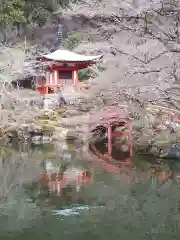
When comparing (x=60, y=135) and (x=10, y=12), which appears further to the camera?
(x=10, y=12)

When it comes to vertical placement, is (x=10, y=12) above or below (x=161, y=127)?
above

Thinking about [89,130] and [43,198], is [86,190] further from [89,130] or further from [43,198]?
[89,130]

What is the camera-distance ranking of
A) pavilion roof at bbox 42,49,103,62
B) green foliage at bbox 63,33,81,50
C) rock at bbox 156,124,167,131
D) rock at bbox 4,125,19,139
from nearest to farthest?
rock at bbox 156,124,167,131 < rock at bbox 4,125,19,139 < pavilion roof at bbox 42,49,103,62 < green foliage at bbox 63,33,81,50

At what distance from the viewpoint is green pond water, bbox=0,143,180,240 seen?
759 cm

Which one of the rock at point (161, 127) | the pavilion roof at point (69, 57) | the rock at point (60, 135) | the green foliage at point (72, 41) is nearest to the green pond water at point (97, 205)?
the rock at point (161, 127)

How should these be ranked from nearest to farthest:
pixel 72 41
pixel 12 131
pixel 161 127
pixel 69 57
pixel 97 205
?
pixel 97 205 < pixel 161 127 < pixel 12 131 < pixel 69 57 < pixel 72 41

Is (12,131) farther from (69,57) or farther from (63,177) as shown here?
(63,177)

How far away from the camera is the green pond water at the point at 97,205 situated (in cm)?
759

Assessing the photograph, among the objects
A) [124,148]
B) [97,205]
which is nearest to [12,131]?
[124,148]

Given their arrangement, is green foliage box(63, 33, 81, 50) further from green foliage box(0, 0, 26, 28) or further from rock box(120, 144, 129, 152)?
rock box(120, 144, 129, 152)

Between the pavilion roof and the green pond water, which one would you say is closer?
the green pond water

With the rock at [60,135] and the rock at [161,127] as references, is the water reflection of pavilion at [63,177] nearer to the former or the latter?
the rock at [161,127]

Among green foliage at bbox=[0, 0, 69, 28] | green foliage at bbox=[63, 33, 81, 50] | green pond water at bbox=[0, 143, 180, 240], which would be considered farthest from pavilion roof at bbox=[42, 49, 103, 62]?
green pond water at bbox=[0, 143, 180, 240]

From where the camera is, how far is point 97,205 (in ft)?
30.5
